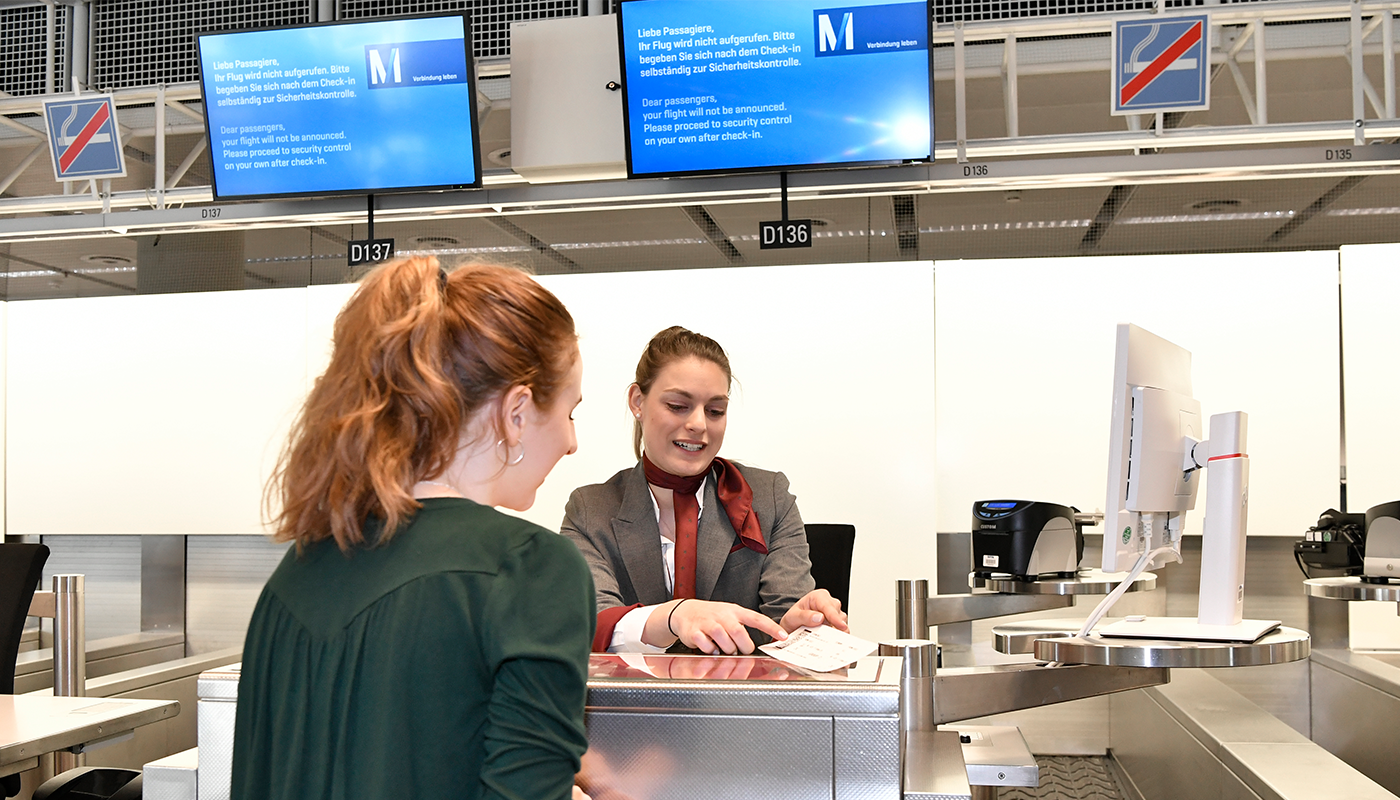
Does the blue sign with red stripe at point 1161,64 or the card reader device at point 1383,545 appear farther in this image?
the blue sign with red stripe at point 1161,64

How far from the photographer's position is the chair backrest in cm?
280

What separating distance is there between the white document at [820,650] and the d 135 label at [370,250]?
2535mm

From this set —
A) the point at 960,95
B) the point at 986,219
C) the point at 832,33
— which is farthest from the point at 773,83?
the point at 986,219

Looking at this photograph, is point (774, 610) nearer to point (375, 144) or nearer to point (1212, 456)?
point (1212, 456)

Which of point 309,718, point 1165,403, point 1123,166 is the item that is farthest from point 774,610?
point 1123,166

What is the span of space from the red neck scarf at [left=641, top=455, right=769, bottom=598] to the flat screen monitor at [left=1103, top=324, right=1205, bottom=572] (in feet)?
2.08

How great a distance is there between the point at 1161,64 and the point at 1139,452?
1.79 meters

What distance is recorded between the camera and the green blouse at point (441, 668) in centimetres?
83

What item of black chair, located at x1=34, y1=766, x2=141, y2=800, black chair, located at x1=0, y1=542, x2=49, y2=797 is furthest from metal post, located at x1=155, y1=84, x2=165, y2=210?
black chair, located at x1=34, y1=766, x2=141, y2=800

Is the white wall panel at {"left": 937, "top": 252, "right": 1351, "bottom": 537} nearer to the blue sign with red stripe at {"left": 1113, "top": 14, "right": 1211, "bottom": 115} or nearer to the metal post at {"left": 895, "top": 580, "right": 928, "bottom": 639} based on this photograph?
the blue sign with red stripe at {"left": 1113, "top": 14, "right": 1211, "bottom": 115}

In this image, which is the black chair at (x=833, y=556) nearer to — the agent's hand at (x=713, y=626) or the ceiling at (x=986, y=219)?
the agent's hand at (x=713, y=626)

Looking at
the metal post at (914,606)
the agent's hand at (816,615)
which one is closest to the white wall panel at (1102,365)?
the metal post at (914,606)

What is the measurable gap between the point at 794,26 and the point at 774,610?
183 cm

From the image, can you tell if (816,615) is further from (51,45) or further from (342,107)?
(51,45)
